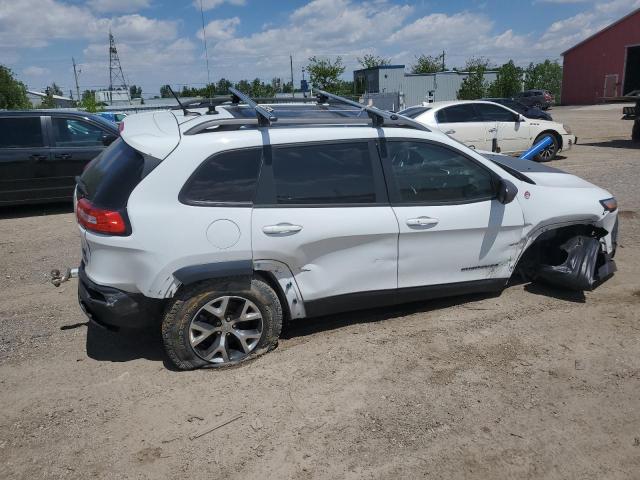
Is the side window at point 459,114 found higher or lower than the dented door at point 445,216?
higher

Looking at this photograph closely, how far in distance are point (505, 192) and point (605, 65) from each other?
49.4 m

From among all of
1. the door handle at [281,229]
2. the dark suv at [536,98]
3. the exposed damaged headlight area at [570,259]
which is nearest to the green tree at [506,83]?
the dark suv at [536,98]

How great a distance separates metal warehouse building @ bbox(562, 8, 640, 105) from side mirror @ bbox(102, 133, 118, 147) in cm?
4083

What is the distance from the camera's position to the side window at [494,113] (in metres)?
12.3

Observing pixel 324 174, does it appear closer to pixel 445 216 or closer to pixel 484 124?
pixel 445 216

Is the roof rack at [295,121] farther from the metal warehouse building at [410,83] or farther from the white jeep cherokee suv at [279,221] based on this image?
the metal warehouse building at [410,83]

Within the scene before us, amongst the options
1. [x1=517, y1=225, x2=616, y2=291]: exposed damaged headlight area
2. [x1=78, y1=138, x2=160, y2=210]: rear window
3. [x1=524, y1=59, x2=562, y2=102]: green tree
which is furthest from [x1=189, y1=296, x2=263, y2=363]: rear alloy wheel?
[x1=524, y1=59, x2=562, y2=102]: green tree

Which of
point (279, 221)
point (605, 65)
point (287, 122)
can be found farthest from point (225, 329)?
point (605, 65)

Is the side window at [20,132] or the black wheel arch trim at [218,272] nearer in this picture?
the black wheel arch trim at [218,272]

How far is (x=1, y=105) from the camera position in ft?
108

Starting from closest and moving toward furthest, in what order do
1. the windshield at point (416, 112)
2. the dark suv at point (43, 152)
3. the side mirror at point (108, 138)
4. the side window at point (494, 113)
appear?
the dark suv at point (43, 152), the side mirror at point (108, 138), the windshield at point (416, 112), the side window at point (494, 113)

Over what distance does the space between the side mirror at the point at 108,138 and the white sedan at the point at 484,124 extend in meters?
6.15

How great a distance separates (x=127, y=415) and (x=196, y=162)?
165 centimetres

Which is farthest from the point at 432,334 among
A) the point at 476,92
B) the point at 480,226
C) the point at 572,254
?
the point at 476,92
